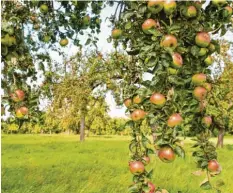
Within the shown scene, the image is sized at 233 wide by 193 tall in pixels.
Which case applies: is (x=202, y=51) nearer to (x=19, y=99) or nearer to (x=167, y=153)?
(x=167, y=153)

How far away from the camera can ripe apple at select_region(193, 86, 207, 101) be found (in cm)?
207

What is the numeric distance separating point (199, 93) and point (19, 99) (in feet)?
2.99

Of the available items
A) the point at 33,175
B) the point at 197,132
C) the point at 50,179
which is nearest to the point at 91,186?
the point at 50,179

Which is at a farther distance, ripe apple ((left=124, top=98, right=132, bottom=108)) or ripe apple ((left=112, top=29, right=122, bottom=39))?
ripe apple ((left=112, top=29, right=122, bottom=39))

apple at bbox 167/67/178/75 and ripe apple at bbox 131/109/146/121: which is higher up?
apple at bbox 167/67/178/75

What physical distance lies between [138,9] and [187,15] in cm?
24

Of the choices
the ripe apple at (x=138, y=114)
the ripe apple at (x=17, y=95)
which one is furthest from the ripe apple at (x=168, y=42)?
the ripe apple at (x=17, y=95)

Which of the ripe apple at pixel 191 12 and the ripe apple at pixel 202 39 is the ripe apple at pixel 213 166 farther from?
the ripe apple at pixel 191 12

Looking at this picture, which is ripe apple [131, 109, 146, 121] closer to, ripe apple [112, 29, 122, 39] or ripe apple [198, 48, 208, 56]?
ripe apple [198, 48, 208, 56]

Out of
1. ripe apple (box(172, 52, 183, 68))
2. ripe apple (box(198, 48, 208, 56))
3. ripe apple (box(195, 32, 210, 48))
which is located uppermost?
ripe apple (box(195, 32, 210, 48))

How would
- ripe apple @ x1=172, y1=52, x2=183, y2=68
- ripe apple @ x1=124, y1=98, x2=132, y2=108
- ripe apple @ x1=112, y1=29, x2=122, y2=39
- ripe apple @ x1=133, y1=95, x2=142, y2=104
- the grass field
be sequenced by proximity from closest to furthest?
ripe apple @ x1=172, y1=52, x2=183, y2=68 → ripe apple @ x1=133, y1=95, x2=142, y2=104 → ripe apple @ x1=124, y1=98, x2=132, y2=108 → ripe apple @ x1=112, y1=29, x2=122, y2=39 → the grass field

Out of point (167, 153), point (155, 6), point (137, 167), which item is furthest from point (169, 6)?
point (137, 167)

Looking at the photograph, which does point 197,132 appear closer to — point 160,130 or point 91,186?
point 160,130

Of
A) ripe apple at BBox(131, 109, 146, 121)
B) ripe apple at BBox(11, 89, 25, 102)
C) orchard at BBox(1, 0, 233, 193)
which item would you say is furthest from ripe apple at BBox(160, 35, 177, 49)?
ripe apple at BBox(11, 89, 25, 102)
